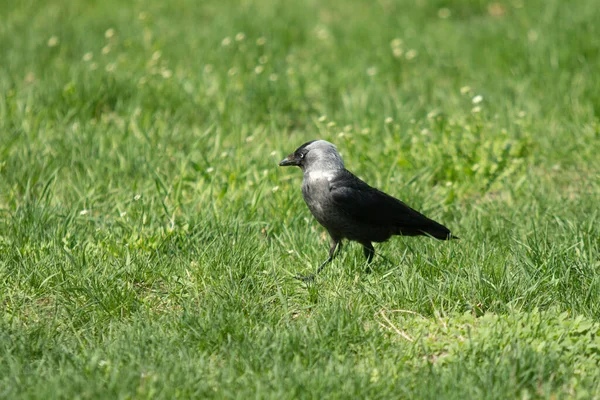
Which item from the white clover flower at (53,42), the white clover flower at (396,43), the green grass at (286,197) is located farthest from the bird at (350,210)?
the white clover flower at (53,42)

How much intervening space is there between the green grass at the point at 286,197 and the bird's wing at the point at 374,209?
0.48ft

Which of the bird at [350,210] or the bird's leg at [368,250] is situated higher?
the bird at [350,210]

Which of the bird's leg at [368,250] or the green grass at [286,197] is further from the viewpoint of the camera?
the bird's leg at [368,250]

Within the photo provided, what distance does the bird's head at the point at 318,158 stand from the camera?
4.28 metres

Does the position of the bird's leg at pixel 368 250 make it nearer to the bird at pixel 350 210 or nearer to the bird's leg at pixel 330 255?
the bird at pixel 350 210

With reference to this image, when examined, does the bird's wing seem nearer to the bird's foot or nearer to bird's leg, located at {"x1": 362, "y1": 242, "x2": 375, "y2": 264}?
bird's leg, located at {"x1": 362, "y1": 242, "x2": 375, "y2": 264}

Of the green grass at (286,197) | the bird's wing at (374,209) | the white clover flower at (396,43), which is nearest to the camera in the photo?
the green grass at (286,197)

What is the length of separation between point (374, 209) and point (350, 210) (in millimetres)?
156

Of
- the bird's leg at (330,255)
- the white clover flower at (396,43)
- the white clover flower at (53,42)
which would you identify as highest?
the bird's leg at (330,255)

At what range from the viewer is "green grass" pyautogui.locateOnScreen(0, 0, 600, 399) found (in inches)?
125

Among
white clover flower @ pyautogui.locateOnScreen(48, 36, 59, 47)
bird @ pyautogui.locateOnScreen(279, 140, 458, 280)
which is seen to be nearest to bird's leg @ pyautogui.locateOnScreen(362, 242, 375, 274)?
bird @ pyautogui.locateOnScreen(279, 140, 458, 280)

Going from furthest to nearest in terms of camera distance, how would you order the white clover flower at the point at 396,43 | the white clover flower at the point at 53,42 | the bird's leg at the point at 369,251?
1. the white clover flower at the point at 396,43
2. the white clover flower at the point at 53,42
3. the bird's leg at the point at 369,251

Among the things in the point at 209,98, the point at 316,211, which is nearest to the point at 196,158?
the point at 209,98

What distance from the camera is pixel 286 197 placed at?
496 cm
